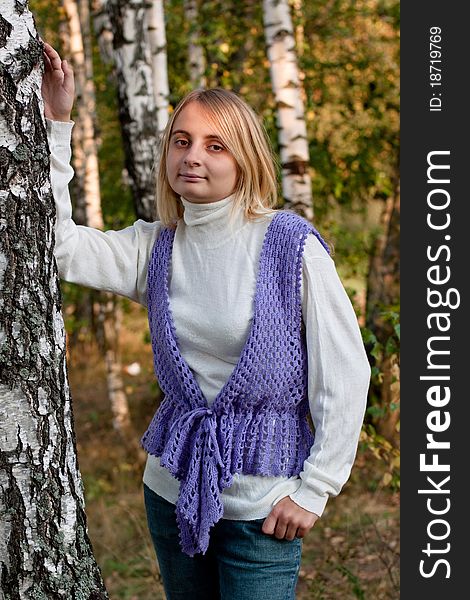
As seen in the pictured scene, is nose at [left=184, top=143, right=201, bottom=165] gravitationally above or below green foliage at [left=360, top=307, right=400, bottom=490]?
above

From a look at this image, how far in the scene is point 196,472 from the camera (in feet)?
7.61

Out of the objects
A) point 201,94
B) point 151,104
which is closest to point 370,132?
point 151,104

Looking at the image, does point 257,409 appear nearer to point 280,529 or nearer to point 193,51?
point 280,529

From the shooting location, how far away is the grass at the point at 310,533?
4.31 m

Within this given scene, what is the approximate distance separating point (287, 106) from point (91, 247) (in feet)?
10.8

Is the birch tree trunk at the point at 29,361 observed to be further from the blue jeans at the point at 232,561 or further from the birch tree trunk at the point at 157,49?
the birch tree trunk at the point at 157,49

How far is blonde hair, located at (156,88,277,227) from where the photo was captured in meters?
2.32

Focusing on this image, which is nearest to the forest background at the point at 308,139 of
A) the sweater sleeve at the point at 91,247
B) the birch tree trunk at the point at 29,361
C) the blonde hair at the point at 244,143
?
the sweater sleeve at the point at 91,247

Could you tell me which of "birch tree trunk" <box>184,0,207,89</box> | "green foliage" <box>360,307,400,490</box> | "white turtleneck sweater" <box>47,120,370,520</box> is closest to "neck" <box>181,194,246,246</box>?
"white turtleneck sweater" <box>47,120,370,520</box>

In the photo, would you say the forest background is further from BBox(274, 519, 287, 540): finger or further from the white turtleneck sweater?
BBox(274, 519, 287, 540): finger

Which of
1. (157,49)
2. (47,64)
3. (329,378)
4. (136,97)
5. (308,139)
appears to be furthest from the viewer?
(308,139)

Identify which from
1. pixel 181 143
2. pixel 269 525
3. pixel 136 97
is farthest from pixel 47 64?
Result: pixel 136 97

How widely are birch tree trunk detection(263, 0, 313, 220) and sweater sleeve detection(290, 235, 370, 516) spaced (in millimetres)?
3229

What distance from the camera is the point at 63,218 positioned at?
2.41 meters
